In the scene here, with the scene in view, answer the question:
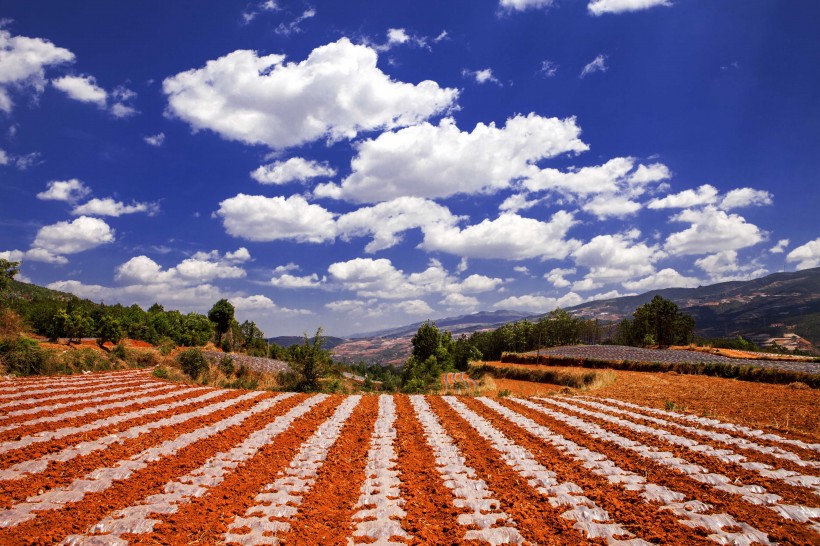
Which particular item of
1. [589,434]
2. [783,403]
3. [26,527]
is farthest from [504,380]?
[26,527]

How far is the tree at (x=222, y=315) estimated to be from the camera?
59656 millimetres

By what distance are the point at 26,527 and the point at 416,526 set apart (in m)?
4.85

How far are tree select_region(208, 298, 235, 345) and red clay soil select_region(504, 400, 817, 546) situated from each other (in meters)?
57.8

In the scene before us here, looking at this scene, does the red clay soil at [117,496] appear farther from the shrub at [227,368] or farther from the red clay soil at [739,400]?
the shrub at [227,368]

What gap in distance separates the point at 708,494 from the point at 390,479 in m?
5.11

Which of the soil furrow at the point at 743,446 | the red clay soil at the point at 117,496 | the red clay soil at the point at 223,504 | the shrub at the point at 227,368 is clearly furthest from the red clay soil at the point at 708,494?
the shrub at the point at 227,368

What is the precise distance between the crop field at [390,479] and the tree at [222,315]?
48.9 m

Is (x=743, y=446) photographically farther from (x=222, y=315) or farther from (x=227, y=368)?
(x=222, y=315)

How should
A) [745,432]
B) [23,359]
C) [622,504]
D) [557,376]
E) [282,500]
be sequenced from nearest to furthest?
[622,504]
[282,500]
[745,432]
[23,359]
[557,376]

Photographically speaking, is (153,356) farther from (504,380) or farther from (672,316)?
(672,316)

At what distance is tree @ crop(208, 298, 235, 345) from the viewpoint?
5966 centimetres

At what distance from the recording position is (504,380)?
1708 inches

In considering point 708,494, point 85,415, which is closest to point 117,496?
point 85,415

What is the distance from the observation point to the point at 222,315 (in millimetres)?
59938
